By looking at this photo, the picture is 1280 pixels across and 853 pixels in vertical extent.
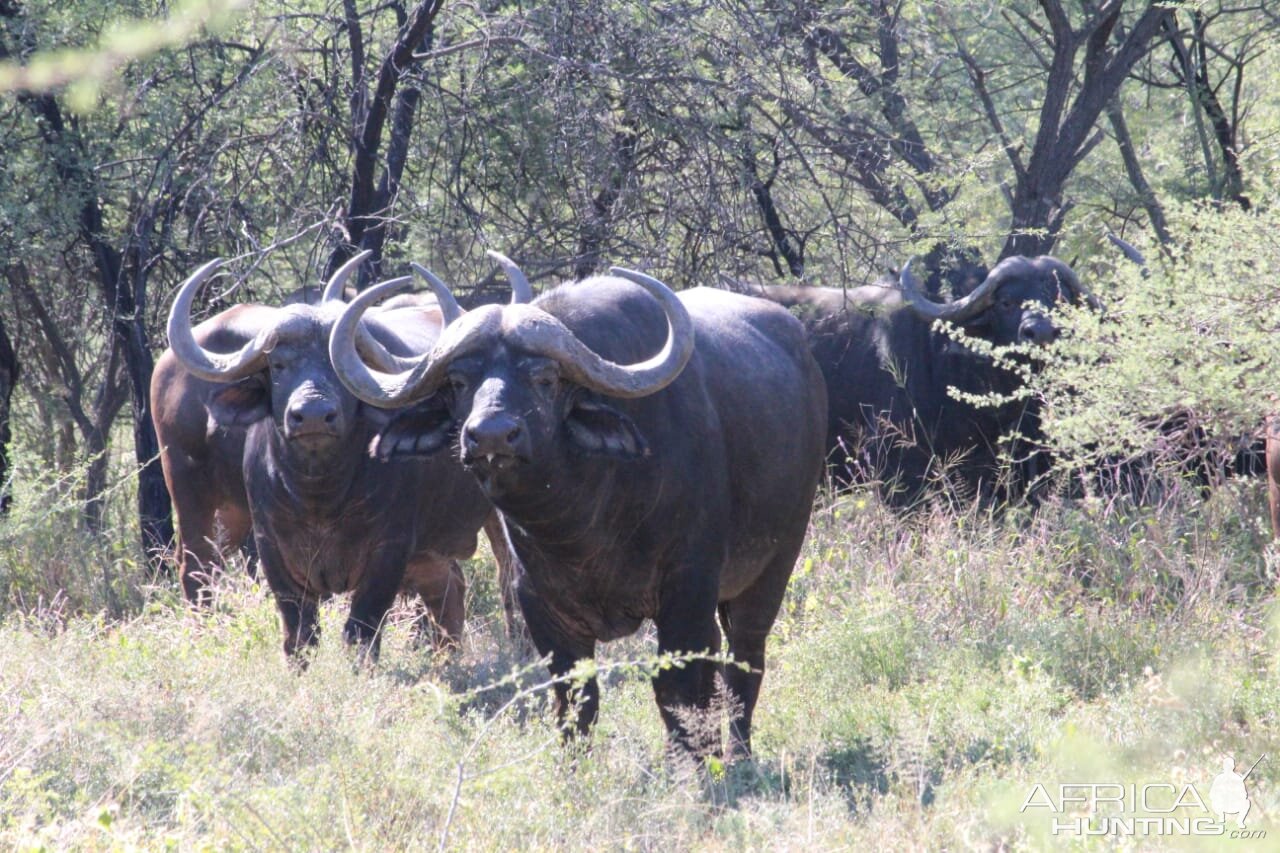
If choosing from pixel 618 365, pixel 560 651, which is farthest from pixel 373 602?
pixel 618 365

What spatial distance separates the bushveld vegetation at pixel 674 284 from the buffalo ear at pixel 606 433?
2.25 ft

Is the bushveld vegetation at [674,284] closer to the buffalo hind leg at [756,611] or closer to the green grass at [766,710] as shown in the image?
the green grass at [766,710]

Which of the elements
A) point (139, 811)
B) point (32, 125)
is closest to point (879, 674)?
point (139, 811)

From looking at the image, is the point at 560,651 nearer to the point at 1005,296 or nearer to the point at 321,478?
the point at 321,478

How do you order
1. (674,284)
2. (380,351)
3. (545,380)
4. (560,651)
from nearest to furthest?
(545,380)
(560,651)
(380,351)
(674,284)

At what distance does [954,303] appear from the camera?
10273 millimetres

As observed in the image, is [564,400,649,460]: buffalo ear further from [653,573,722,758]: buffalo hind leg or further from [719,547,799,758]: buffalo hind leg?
[719,547,799,758]: buffalo hind leg

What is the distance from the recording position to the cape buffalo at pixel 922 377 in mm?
9922

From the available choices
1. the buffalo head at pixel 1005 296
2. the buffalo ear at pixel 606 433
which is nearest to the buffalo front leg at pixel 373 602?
the buffalo ear at pixel 606 433

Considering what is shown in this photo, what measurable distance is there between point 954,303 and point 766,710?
15.6 ft

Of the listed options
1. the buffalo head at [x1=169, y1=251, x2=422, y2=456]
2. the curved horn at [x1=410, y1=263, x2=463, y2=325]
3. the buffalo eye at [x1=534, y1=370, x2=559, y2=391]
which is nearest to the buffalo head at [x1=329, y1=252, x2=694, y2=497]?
the buffalo eye at [x1=534, y1=370, x2=559, y2=391]

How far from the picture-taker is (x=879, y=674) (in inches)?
253

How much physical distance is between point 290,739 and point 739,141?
452 cm

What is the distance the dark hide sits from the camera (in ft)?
16.2
